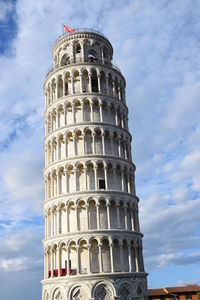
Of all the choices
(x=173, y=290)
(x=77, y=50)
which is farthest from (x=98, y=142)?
(x=173, y=290)

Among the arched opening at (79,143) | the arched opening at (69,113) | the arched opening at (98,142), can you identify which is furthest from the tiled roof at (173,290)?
the arched opening at (69,113)

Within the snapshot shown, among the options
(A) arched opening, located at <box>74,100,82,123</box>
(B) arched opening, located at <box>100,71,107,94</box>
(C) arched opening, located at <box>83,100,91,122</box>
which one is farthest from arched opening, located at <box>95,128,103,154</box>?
(B) arched opening, located at <box>100,71,107,94</box>

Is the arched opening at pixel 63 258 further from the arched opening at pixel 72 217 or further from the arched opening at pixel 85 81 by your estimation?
the arched opening at pixel 85 81

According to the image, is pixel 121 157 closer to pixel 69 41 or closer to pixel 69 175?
pixel 69 175

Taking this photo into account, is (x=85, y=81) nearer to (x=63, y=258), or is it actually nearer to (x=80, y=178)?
(x=80, y=178)

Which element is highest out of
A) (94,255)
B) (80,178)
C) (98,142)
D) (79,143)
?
(98,142)

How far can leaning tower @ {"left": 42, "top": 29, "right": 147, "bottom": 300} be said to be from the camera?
39.7 m

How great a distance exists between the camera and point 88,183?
43.4 metres

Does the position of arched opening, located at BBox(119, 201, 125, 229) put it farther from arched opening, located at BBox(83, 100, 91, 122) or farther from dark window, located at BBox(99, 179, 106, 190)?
arched opening, located at BBox(83, 100, 91, 122)

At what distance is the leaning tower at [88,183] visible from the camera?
39.7 m

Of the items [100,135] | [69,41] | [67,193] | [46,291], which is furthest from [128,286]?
[69,41]

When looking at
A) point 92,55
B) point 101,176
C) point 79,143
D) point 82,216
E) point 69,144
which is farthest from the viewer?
point 92,55

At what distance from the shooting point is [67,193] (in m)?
42.7

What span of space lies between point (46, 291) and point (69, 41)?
3641 cm
